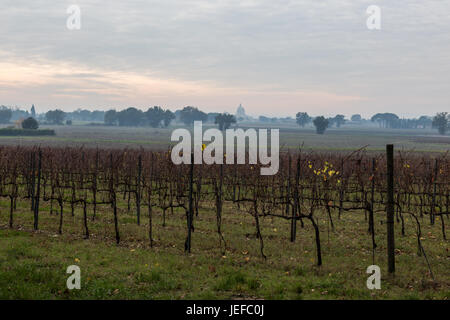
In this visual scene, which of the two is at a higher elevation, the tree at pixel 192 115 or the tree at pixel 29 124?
the tree at pixel 192 115

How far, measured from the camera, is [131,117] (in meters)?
166

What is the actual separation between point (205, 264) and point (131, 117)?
16182cm

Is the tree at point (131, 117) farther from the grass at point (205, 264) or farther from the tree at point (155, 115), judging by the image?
the grass at point (205, 264)

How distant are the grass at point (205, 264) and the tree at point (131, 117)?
155 m

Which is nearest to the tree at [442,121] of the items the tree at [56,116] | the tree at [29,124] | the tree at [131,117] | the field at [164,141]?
the field at [164,141]

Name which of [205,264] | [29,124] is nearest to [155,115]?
[29,124]

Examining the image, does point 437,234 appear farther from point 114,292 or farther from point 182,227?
point 114,292

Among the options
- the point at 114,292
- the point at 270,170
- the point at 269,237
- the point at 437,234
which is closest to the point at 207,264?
the point at 114,292

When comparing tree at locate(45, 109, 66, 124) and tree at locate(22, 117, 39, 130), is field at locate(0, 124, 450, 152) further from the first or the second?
tree at locate(45, 109, 66, 124)

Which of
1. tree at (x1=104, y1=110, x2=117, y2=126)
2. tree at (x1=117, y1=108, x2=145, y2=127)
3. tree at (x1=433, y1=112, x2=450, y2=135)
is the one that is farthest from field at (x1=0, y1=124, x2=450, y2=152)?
tree at (x1=104, y1=110, x2=117, y2=126)

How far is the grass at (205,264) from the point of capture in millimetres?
7668
